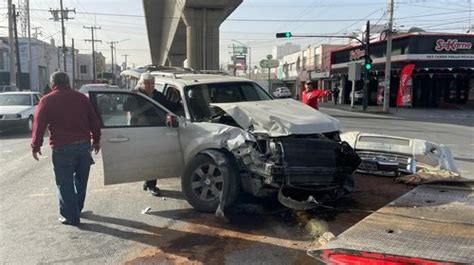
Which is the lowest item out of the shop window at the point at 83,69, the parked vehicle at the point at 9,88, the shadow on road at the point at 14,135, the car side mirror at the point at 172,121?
the shadow on road at the point at 14,135

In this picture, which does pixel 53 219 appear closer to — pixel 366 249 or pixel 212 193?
pixel 212 193

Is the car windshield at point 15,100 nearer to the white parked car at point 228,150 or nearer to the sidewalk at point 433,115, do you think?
the white parked car at point 228,150

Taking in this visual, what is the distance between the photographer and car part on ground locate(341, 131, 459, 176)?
301 inches

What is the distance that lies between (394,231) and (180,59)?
51.7m

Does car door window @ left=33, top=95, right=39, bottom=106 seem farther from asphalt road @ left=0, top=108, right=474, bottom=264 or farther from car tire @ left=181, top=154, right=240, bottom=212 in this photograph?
car tire @ left=181, top=154, right=240, bottom=212

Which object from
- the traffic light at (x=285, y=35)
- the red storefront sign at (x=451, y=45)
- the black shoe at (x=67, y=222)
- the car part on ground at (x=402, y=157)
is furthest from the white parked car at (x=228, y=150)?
the red storefront sign at (x=451, y=45)

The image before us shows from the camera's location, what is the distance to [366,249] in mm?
3199

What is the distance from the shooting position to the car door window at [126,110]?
6.53 meters

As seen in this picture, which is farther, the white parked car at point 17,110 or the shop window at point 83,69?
the shop window at point 83,69

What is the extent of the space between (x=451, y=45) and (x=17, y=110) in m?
31.7

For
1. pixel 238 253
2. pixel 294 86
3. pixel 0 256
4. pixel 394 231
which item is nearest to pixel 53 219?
pixel 0 256

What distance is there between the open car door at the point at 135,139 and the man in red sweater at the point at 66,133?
1.13 feet

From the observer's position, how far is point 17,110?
16938mm

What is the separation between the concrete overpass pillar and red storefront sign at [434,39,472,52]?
18429 mm
